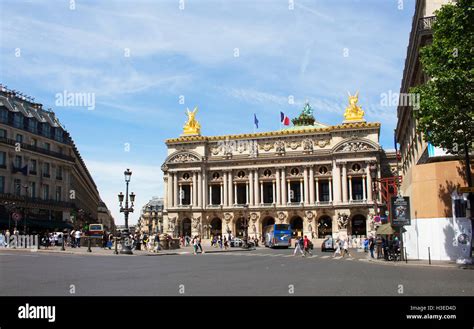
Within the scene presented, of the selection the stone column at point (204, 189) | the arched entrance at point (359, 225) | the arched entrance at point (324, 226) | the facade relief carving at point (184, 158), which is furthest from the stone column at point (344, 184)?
the facade relief carving at point (184, 158)

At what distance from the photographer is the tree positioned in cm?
2177

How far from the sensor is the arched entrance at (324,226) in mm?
92438

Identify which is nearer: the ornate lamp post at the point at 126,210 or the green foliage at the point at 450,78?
the green foliage at the point at 450,78

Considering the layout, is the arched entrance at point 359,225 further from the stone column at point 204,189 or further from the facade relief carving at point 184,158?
the facade relief carving at point 184,158

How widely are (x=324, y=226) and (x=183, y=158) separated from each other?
3090 cm

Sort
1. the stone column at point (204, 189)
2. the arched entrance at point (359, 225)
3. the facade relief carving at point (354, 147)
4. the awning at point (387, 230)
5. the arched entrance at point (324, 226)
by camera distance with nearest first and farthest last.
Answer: the awning at point (387, 230) < the arched entrance at point (359, 225) < the facade relief carving at point (354, 147) < the arched entrance at point (324, 226) < the stone column at point (204, 189)

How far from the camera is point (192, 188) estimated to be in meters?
102

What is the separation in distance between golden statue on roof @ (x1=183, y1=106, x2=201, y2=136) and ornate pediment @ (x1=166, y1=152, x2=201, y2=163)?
4.67 metres

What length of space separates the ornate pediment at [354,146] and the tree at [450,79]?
6674 centimetres

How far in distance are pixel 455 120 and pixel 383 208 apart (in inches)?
1805

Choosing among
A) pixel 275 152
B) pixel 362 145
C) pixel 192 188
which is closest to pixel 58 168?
pixel 192 188

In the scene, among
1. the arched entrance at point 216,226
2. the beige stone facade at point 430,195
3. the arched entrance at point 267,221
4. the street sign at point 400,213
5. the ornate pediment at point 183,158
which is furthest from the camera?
the ornate pediment at point 183,158

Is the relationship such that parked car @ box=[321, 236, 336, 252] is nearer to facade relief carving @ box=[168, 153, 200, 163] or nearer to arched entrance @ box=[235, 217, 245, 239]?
arched entrance @ box=[235, 217, 245, 239]
